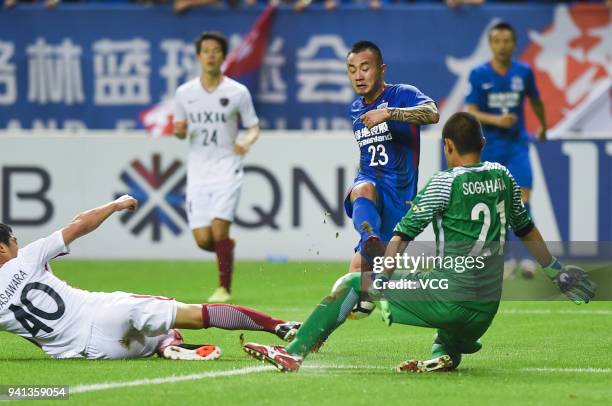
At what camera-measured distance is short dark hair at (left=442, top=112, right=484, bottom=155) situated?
798 centimetres

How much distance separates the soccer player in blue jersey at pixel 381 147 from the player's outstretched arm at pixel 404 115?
22 centimetres

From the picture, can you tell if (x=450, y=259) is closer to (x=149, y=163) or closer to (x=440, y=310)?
(x=440, y=310)

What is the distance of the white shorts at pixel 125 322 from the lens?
28.1ft

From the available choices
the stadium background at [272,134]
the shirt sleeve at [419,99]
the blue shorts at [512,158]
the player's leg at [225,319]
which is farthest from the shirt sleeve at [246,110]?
the player's leg at [225,319]

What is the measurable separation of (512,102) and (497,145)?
466mm

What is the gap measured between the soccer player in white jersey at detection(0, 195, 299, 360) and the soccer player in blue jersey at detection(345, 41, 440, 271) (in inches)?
61.5

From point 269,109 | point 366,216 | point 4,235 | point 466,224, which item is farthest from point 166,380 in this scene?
point 269,109

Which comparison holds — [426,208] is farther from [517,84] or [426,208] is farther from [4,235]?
[517,84]

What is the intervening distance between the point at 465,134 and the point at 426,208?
491mm

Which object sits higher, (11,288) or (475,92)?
(475,92)

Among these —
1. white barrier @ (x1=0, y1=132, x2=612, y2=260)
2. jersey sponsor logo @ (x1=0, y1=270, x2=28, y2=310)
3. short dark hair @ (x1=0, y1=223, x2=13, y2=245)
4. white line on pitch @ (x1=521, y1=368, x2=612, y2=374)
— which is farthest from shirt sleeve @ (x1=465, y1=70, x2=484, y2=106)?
jersey sponsor logo @ (x1=0, y1=270, x2=28, y2=310)

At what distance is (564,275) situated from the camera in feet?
27.2

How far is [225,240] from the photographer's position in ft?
44.1

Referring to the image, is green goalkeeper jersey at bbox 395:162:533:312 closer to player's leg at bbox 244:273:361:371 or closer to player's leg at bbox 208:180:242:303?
player's leg at bbox 244:273:361:371
